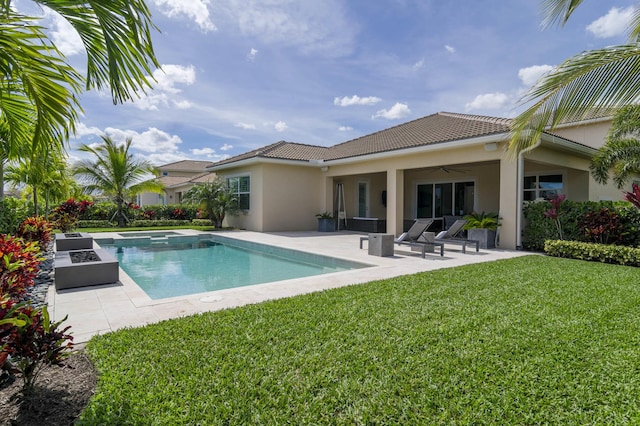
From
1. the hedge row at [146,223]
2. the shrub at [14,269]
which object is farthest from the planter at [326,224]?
the shrub at [14,269]

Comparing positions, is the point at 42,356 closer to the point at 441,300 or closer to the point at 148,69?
the point at 148,69

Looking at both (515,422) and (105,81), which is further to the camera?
(105,81)

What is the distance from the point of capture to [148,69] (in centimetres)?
317

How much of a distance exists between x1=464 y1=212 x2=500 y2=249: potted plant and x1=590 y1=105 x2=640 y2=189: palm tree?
16.4 feet

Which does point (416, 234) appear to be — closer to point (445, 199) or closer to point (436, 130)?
point (436, 130)

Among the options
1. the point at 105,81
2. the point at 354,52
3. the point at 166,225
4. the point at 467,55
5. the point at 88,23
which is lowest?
the point at 166,225

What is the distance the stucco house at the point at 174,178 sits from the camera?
3824cm

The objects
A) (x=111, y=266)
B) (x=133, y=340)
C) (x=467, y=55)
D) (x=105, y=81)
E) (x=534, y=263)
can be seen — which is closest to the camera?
(x=105, y=81)

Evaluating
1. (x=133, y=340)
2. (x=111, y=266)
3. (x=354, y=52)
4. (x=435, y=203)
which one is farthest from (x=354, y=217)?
(x=133, y=340)

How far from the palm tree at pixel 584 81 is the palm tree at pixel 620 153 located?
9.13 meters

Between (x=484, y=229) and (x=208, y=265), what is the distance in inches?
380

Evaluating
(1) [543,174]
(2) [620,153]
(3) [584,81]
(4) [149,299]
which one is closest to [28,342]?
(4) [149,299]

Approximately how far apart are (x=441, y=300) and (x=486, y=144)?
28.6 ft

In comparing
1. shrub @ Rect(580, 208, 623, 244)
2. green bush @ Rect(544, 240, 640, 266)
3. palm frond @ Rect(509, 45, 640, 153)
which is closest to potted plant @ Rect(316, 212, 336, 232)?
green bush @ Rect(544, 240, 640, 266)
